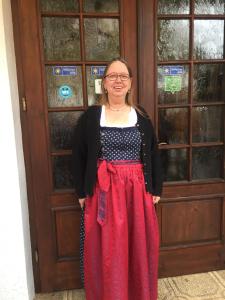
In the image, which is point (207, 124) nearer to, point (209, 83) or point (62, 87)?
point (209, 83)

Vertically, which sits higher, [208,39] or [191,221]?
[208,39]

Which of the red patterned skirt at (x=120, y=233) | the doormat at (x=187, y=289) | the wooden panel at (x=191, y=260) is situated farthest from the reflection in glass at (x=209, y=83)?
the doormat at (x=187, y=289)

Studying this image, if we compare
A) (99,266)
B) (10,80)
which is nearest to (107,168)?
(99,266)

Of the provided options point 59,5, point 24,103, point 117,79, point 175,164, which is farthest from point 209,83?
point 24,103

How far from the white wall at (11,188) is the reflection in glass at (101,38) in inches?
18.1

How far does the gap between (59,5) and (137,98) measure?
74 centimetres

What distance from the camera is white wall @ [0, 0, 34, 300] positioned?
167 centimetres

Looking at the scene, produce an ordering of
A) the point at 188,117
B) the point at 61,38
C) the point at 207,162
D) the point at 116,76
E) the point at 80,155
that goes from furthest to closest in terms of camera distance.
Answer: the point at 207,162, the point at 188,117, the point at 61,38, the point at 80,155, the point at 116,76

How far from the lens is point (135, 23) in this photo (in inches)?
74.7

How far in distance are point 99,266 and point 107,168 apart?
587 millimetres

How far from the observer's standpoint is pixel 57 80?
190 centimetres

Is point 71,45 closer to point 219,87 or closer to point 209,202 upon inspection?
point 219,87

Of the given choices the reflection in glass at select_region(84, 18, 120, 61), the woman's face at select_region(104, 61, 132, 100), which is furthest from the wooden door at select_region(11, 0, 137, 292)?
the woman's face at select_region(104, 61, 132, 100)

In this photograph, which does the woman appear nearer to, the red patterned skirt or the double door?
the red patterned skirt
